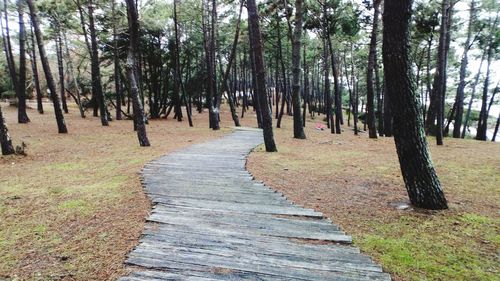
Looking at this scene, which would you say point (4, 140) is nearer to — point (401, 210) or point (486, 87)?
point (401, 210)

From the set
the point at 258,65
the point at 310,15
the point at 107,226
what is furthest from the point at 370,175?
the point at 310,15

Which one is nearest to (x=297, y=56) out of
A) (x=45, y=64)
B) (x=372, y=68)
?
(x=372, y=68)

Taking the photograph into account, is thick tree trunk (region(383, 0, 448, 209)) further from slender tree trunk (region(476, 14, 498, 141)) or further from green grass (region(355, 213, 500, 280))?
slender tree trunk (region(476, 14, 498, 141))

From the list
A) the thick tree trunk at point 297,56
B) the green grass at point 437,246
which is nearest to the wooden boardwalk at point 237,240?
the green grass at point 437,246

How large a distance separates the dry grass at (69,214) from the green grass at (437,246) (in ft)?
9.97

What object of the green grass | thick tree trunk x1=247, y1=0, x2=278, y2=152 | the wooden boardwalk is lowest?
the green grass

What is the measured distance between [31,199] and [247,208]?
12.9 feet

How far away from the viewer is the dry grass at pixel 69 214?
3.46 m

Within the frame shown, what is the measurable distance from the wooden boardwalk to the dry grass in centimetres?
33

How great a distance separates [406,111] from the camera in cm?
523

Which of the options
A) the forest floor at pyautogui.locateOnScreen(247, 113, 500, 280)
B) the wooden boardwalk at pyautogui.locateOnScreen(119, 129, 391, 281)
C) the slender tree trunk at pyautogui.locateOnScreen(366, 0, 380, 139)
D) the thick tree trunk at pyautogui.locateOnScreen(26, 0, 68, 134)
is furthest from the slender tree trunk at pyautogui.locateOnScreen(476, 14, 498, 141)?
the thick tree trunk at pyautogui.locateOnScreen(26, 0, 68, 134)

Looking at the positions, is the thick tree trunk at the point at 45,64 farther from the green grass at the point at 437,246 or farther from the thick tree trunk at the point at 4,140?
the green grass at the point at 437,246

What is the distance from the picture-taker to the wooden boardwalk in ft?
10.7

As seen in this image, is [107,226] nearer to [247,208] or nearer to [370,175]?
[247,208]
